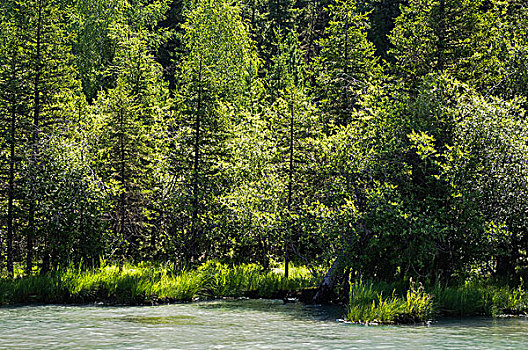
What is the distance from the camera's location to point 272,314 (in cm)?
2152

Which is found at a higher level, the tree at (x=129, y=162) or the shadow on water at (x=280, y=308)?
the tree at (x=129, y=162)

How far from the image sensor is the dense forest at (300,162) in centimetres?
2194

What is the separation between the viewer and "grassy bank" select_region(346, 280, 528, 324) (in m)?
19.5

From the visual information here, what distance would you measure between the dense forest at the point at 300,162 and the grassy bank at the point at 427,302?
1.14m

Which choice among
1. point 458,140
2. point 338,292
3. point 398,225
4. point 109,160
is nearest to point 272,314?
point 338,292

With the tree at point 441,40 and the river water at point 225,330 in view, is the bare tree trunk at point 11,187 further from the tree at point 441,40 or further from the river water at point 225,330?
the tree at point 441,40

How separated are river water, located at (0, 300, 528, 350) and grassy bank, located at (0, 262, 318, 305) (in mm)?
1244

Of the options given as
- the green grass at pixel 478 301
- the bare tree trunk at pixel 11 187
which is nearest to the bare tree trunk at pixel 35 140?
the bare tree trunk at pixel 11 187

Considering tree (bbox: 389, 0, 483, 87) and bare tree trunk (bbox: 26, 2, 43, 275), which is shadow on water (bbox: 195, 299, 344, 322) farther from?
tree (bbox: 389, 0, 483, 87)

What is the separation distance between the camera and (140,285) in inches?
952

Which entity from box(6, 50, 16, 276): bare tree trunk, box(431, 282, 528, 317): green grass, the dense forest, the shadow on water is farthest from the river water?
box(6, 50, 16, 276): bare tree trunk

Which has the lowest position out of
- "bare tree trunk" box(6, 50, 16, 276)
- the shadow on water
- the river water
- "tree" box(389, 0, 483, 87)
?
the river water

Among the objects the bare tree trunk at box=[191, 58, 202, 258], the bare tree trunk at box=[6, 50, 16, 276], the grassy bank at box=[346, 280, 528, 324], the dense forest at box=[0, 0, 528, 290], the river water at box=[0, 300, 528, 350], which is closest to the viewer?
the river water at box=[0, 300, 528, 350]

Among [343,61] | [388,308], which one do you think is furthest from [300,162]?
[388,308]
